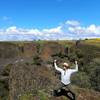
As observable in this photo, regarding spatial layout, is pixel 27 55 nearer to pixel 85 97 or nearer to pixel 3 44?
pixel 3 44

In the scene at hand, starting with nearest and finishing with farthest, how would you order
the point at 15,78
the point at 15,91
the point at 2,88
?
the point at 15,91 < the point at 15,78 < the point at 2,88

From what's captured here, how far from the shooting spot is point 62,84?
20.2 meters

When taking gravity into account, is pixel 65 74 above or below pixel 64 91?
above

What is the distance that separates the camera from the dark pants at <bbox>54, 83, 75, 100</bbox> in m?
20.2

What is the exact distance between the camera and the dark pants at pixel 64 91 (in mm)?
20234

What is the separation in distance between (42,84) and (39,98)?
11.7 ft

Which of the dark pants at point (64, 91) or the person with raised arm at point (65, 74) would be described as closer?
the person with raised arm at point (65, 74)

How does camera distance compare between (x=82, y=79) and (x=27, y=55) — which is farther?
(x=27, y=55)

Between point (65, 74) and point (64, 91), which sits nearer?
point (65, 74)

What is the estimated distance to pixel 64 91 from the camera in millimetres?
20562

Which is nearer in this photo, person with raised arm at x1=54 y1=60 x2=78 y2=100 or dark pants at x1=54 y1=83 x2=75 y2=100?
person with raised arm at x1=54 y1=60 x2=78 y2=100

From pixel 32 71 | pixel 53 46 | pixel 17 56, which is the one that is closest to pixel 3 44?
pixel 17 56

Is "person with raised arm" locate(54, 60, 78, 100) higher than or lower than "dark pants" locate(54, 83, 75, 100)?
higher

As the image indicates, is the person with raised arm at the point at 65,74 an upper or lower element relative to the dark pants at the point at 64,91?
upper
